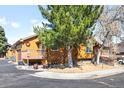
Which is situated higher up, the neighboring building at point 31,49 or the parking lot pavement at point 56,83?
the neighboring building at point 31,49

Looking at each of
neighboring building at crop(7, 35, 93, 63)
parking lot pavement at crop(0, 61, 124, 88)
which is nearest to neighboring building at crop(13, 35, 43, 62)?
neighboring building at crop(7, 35, 93, 63)

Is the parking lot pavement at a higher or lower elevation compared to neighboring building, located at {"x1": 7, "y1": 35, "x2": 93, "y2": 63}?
lower

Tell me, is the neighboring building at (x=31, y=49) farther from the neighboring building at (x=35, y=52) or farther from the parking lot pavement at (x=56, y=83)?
the parking lot pavement at (x=56, y=83)

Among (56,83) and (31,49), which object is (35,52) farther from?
(56,83)

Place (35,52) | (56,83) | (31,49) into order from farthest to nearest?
(31,49) → (35,52) → (56,83)

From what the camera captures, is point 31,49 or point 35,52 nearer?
point 35,52

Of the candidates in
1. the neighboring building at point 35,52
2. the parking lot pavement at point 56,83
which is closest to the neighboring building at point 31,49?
the neighboring building at point 35,52

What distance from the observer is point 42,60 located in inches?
1387

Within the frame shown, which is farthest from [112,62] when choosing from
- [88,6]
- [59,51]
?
[88,6]

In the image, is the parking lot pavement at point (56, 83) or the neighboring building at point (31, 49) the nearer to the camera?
the parking lot pavement at point (56, 83)

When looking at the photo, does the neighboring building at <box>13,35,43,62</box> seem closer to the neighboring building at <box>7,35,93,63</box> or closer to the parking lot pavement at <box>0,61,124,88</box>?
the neighboring building at <box>7,35,93,63</box>

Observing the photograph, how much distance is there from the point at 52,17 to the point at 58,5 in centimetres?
140

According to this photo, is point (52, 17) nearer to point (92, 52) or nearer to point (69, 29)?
point (69, 29)

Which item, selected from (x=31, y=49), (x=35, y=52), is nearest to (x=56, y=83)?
(x=35, y=52)
